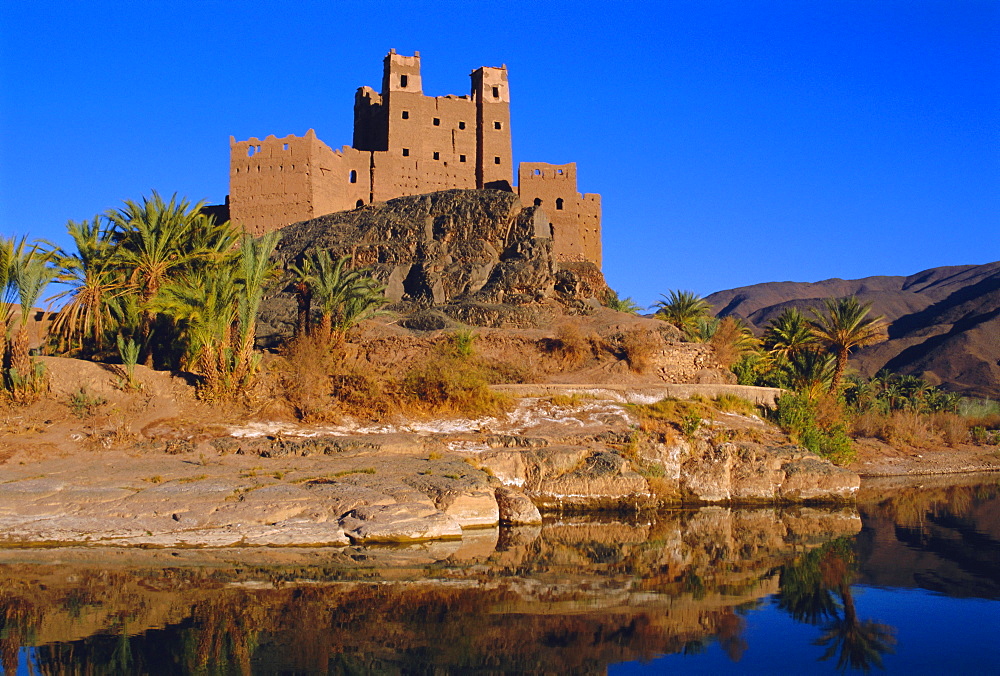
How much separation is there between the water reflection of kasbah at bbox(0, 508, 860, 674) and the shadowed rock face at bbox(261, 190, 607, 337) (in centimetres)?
1688

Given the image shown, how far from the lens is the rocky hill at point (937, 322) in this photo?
66.1m

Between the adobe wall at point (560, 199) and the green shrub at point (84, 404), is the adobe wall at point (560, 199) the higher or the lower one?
the higher one

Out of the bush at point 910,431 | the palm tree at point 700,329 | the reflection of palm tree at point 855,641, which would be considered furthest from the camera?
the bush at point 910,431

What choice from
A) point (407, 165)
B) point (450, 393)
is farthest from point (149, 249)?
point (407, 165)

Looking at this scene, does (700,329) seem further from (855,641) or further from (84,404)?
(855,641)

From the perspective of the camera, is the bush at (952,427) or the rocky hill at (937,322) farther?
the rocky hill at (937,322)

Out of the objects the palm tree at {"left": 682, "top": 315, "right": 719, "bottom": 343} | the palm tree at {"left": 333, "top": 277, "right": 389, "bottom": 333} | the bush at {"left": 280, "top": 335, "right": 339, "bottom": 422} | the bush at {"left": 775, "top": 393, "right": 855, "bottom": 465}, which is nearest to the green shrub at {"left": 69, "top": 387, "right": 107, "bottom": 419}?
the bush at {"left": 280, "top": 335, "right": 339, "bottom": 422}

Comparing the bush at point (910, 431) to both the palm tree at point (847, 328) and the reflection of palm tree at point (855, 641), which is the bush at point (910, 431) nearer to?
the palm tree at point (847, 328)

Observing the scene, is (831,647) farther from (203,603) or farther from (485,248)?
(485,248)

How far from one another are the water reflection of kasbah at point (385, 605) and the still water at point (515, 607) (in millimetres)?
29

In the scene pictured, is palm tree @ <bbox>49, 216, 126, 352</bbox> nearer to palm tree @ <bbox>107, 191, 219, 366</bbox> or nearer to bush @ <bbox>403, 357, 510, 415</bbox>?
palm tree @ <bbox>107, 191, 219, 366</bbox>

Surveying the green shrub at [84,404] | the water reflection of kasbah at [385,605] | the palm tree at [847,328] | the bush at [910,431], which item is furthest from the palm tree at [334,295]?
the bush at [910,431]

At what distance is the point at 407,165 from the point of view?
43.4 meters

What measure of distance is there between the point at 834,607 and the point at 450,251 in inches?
987
